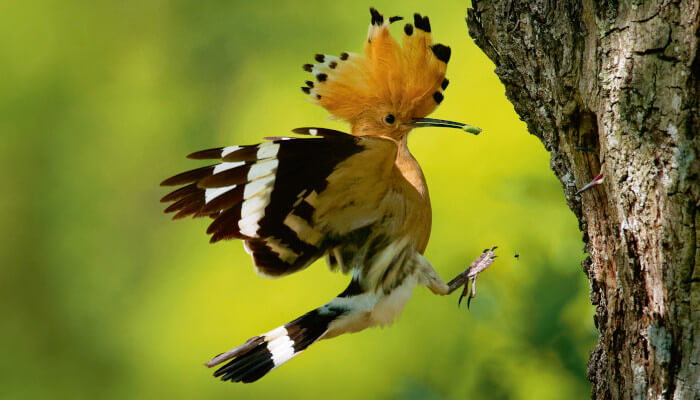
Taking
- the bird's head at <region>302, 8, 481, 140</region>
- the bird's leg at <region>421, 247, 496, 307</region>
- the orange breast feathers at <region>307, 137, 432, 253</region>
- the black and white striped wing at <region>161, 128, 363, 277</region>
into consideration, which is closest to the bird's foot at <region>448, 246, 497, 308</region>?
the bird's leg at <region>421, 247, 496, 307</region>

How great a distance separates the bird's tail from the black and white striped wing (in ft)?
0.55

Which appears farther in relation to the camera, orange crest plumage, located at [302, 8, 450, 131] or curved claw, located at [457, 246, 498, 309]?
curved claw, located at [457, 246, 498, 309]

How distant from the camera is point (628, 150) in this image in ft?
3.03

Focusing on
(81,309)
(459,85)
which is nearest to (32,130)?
(81,309)

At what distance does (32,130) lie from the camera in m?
2.71

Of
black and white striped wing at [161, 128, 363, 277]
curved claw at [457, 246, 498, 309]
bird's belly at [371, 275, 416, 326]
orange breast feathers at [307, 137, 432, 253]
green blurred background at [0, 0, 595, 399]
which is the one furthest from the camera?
green blurred background at [0, 0, 595, 399]

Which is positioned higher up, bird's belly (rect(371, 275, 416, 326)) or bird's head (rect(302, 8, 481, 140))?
bird's head (rect(302, 8, 481, 140))

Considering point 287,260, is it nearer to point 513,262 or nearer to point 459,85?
point 513,262

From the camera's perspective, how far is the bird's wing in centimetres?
110

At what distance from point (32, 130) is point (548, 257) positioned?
2.06 m

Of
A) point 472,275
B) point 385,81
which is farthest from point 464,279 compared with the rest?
point 385,81

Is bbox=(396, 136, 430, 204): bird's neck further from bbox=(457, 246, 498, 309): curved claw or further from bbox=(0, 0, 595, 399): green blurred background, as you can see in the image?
bbox=(0, 0, 595, 399): green blurred background

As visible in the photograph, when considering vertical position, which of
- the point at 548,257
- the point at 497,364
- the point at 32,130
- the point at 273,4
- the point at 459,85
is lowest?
the point at 497,364

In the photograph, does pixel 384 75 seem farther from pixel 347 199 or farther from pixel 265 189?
pixel 265 189
